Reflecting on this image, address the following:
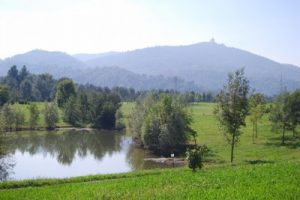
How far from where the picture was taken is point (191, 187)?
3294cm

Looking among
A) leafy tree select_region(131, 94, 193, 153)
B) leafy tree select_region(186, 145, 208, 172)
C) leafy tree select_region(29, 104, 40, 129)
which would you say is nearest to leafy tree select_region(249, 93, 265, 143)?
leafy tree select_region(131, 94, 193, 153)

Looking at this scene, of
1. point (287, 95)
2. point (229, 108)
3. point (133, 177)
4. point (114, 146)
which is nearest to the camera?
point (133, 177)

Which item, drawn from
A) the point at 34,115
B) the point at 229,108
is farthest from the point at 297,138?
the point at 34,115

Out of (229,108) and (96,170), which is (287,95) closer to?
(229,108)

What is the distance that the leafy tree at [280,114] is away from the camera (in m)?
71.9

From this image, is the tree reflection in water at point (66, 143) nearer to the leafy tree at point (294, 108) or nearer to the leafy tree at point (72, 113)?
the leafy tree at point (72, 113)

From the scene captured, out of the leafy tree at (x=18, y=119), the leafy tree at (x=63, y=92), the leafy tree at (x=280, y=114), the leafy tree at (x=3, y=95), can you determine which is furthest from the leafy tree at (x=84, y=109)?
the leafy tree at (x=280, y=114)

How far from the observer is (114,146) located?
88938mm

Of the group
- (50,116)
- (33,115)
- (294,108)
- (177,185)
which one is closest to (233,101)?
(177,185)

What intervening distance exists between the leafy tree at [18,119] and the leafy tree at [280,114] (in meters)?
69.3

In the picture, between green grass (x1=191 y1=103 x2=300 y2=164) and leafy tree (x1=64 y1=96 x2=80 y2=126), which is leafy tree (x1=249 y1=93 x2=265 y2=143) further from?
leafy tree (x1=64 y1=96 x2=80 y2=126)

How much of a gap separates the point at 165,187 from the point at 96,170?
29924 mm

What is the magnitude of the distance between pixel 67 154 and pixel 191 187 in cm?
4946

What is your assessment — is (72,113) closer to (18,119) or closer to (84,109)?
(84,109)
